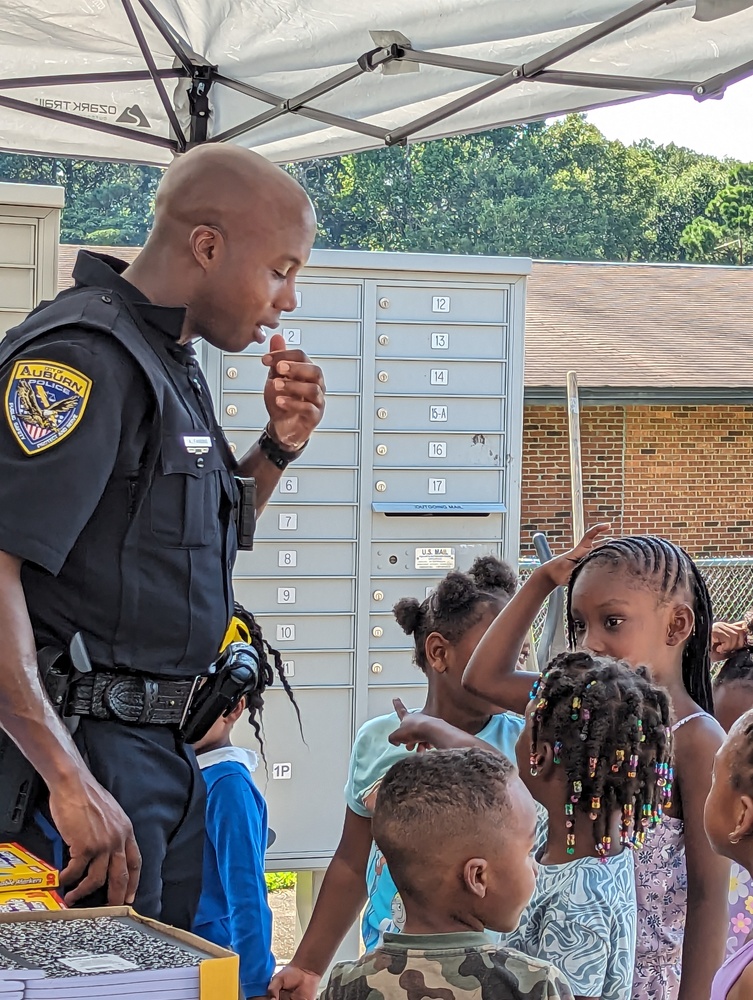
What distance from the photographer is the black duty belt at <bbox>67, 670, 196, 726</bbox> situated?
1.74 m

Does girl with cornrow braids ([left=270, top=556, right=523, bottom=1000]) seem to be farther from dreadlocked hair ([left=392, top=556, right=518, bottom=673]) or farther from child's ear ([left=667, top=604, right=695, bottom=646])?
child's ear ([left=667, top=604, right=695, bottom=646])

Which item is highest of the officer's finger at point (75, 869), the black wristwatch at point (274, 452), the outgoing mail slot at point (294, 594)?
the black wristwatch at point (274, 452)

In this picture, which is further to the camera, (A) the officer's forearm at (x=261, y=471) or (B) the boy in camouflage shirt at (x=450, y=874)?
(A) the officer's forearm at (x=261, y=471)

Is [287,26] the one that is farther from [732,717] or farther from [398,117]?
[732,717]

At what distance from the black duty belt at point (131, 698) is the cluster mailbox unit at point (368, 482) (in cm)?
294

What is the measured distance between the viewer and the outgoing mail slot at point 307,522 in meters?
4.85

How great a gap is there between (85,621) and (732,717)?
5.85 feet

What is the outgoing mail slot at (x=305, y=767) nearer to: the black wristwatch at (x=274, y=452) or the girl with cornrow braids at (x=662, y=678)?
A: the girl with cornrow braids at (x=662, y=678)

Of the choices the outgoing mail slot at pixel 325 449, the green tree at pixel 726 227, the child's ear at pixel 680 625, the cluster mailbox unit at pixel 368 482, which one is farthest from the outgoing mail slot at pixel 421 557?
the green tree at pixel 726 227

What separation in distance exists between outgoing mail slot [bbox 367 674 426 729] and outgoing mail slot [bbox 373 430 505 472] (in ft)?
2.92

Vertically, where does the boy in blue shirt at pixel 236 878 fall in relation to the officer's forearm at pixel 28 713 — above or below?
below

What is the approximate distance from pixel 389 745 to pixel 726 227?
26.5m

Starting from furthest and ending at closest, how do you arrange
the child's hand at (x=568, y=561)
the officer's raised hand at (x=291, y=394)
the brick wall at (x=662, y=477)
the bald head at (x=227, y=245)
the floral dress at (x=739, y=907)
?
the brick wall at (x=662, y=477) → the floral dress at (x=739, y=907) → the child's hand at (x=568, y=561) → the officer's raised hand at (x=291, y=394) → the bald head at (x=227, y=245)

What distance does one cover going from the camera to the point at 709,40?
2.74m
